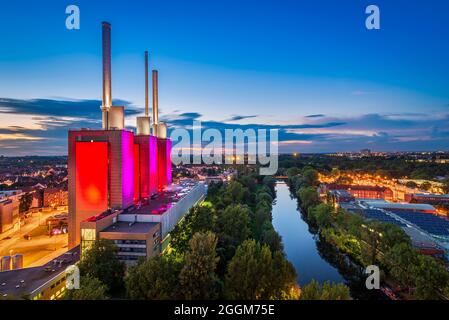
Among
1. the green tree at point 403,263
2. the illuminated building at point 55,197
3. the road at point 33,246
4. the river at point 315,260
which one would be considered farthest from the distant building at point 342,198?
the illuminated building at point 55,197

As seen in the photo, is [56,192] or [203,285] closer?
[203,285]

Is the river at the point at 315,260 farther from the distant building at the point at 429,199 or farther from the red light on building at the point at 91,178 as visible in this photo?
Result: the red light on building at the point at 91,178

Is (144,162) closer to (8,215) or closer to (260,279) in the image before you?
(8,215)

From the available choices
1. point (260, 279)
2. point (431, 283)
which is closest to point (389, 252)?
point (431, 283)

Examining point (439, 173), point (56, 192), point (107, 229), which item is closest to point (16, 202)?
point (56, 192)

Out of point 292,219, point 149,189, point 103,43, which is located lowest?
point 292,219

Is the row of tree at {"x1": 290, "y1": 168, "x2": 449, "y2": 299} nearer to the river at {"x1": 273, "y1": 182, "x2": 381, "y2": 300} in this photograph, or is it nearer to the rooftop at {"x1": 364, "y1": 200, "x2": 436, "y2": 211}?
the river at {"x1": 273, "y1": 182, "x2": 381, "y2": 300}
